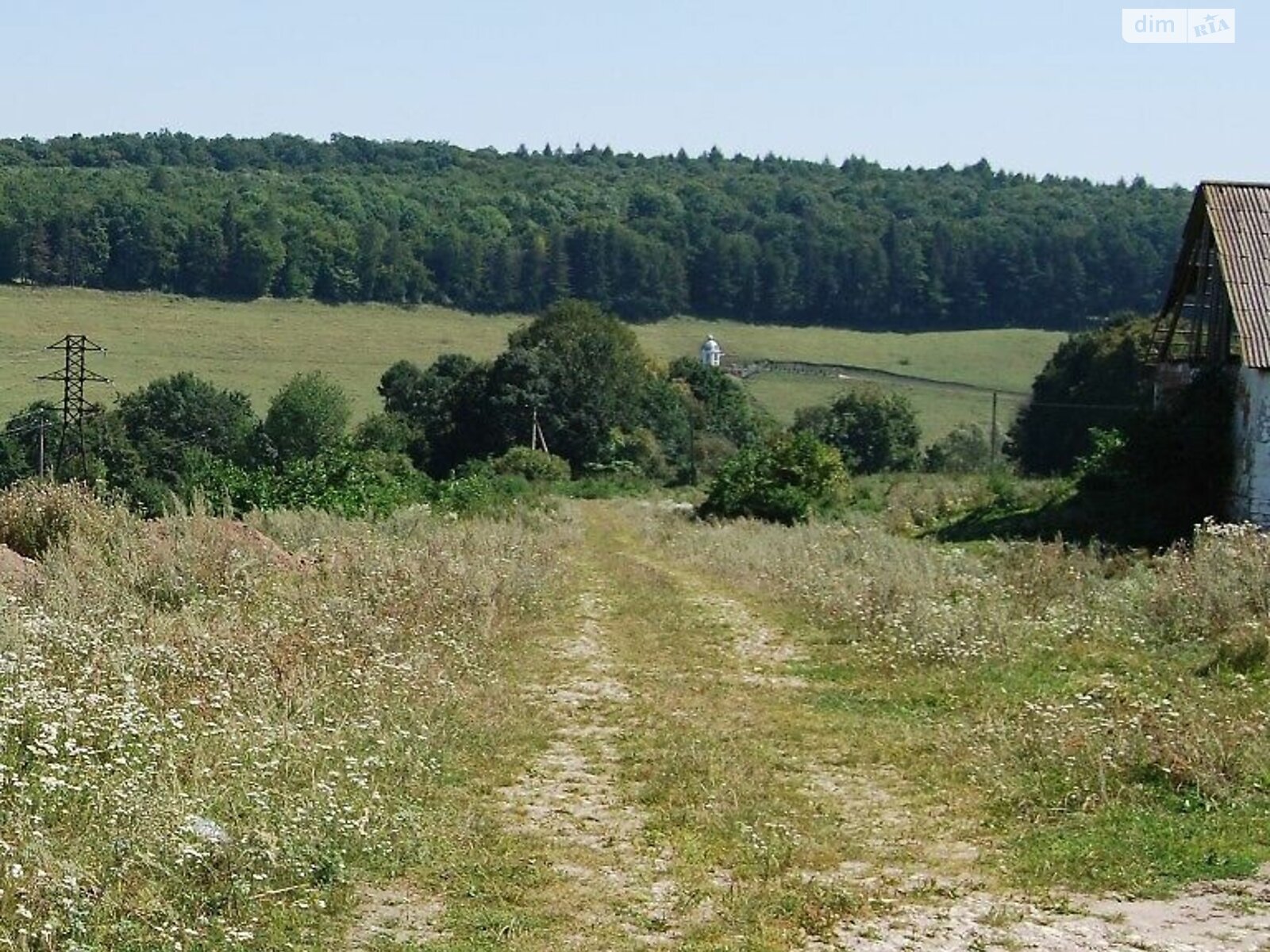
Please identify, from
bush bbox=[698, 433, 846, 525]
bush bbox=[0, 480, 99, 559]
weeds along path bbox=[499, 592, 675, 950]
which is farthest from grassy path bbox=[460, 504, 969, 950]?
bush bbox=[698, 433, 846, 525]

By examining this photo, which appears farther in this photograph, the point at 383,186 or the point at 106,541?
the point at 383,186

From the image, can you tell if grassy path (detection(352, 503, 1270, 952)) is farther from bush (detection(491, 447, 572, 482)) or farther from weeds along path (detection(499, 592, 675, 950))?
bush (detection(491, 447, 572, 482))

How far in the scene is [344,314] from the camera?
11394cm

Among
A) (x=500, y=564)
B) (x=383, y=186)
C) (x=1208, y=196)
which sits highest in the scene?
(x=383, y=186)

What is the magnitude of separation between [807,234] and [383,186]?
1757 inches

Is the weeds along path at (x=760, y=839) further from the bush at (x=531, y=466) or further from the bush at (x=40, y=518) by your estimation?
the bush at (x=531, y=466)

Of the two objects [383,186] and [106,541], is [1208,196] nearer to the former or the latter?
[106,541]

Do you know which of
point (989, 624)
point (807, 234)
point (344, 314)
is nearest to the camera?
point (989, 624)

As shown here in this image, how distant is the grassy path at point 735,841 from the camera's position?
276 inches

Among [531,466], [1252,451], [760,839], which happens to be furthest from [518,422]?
[760,839]

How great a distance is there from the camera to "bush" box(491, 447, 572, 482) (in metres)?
62.2

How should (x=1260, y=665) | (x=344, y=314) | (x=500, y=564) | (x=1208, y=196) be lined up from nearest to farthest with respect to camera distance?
(x=1260, y=665), (x=500, y=564), (x=1208, y=196), (x=344, y=314)

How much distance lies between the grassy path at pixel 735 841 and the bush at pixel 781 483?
81.5ft

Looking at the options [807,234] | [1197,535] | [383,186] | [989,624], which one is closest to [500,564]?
[989,624]
